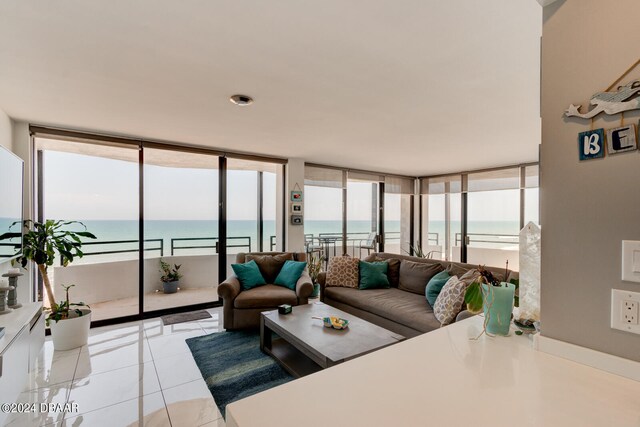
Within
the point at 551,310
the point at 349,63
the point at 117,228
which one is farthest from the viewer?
the point at 117,228

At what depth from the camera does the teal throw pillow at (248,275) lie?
12.4ft

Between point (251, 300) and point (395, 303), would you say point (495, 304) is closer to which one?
point (395, 303)

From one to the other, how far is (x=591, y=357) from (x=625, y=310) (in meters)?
0.18

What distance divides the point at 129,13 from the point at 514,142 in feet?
14.2

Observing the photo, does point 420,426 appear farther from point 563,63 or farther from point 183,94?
point 183,94

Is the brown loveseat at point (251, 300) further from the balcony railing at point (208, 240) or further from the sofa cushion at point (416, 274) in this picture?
the balcony railing at point (208, 240)

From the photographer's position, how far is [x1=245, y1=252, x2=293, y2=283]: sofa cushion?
414 centimetres

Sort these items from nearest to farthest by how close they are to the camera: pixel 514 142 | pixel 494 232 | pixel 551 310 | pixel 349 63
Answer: pixel 551 310 → pixel 349 63 → pixel 514 142 → pixel 494 232

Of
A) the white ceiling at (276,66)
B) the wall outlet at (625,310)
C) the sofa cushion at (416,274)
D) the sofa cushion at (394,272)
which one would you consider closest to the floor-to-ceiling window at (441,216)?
the sofa cushion at (394,272)

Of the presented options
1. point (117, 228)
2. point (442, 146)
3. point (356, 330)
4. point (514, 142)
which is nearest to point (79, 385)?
point (356, 330)

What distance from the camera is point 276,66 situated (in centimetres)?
201

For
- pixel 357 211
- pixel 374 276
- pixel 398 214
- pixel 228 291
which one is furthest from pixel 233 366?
pixel 398 214

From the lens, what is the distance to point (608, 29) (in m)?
0.88

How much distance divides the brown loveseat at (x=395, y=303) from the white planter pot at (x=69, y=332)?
2668mm
